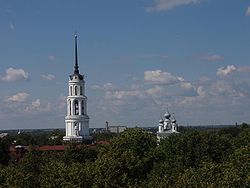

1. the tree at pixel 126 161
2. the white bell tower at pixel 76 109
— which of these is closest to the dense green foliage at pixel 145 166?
the tree at pixel 126 161

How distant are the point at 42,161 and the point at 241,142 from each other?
23964 millimetres

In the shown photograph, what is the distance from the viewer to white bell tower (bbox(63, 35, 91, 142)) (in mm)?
116812

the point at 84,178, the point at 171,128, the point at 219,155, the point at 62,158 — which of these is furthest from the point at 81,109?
the point at 84,178

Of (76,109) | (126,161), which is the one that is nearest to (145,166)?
(126,161)

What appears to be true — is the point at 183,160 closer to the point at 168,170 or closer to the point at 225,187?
the point at 168,170

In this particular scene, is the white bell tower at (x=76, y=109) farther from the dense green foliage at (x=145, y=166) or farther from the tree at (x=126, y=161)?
the tree at (x=126, y=161)

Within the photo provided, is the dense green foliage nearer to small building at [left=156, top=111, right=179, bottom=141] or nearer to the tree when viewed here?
the tree

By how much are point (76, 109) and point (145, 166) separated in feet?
191

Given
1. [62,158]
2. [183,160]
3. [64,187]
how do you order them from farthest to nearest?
[62,158] → [183,160] → [64,187]

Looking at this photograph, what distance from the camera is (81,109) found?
11769cm

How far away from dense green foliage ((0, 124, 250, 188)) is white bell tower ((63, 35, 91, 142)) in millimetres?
36695

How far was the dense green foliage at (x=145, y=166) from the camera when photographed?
4391cm

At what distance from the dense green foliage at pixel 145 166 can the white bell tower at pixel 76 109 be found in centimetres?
3669

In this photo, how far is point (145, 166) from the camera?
201 feet
